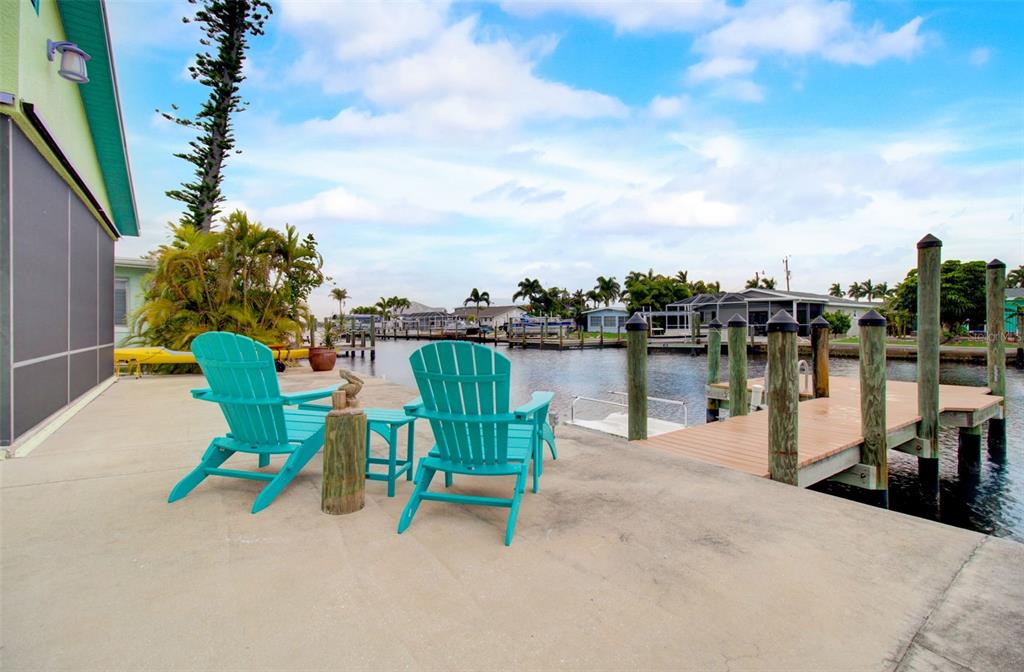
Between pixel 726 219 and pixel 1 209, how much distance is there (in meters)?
33.1

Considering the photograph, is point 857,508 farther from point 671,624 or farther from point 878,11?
point 878,11

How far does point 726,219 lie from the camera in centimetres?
3086

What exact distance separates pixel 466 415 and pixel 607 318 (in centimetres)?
5565

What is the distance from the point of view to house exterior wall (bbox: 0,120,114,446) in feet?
12.2

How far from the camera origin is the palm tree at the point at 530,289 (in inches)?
2539

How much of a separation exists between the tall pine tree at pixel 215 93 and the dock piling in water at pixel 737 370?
1552 cm

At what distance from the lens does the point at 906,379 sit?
55.6ft

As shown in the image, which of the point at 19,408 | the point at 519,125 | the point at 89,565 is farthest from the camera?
the point at 519,125

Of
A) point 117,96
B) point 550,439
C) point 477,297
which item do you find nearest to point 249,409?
point 550,439

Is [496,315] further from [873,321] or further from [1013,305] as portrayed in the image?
[873,321]

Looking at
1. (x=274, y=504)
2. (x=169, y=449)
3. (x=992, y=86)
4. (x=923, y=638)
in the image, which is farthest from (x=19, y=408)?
(x=992, y=86)

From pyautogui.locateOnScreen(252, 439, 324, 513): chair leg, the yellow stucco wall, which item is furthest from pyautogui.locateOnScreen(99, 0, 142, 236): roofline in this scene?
pyautogui.locateOnScreen(252, 439, 324, 513): chair leg

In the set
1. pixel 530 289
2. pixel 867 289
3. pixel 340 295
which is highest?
pixel 867 289

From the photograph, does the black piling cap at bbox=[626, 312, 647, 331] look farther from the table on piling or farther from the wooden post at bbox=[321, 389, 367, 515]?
the wooden post at bbox=[321, 389, 367, 515]
